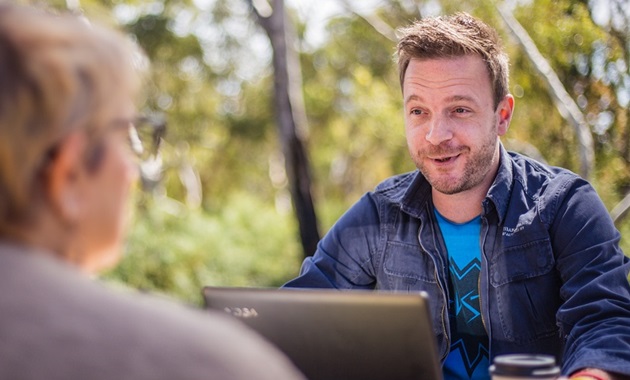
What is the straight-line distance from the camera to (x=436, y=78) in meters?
2.57

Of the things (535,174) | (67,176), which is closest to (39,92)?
(67,176)

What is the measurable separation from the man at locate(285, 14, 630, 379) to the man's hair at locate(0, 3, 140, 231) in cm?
148

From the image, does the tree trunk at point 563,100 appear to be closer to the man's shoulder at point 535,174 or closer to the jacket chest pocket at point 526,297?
the man's shoulder at point 535,174

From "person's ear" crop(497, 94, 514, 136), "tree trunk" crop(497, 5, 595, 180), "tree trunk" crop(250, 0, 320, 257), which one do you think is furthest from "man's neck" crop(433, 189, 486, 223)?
"tree trunk" crop(250, 0, 320, 257)

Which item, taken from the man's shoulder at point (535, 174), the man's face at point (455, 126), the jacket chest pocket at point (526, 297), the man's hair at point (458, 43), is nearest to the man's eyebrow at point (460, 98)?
the man's face at point (455, 126)

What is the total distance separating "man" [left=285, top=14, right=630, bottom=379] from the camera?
2320mm

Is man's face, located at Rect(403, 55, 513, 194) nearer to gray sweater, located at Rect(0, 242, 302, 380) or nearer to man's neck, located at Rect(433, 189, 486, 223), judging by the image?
man's neck, located at Rect(433, 189, 486, 223)

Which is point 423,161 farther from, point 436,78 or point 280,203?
point 280,203

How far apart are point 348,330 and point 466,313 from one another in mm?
807

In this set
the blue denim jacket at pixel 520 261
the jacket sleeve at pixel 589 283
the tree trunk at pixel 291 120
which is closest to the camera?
the jacket sleeve at pixel 589 283

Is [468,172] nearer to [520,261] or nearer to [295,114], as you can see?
[520,261]

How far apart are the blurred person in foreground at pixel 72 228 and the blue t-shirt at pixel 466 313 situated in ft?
4.90

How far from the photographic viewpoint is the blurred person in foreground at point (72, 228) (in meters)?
0.91

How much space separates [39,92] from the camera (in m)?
0.96
